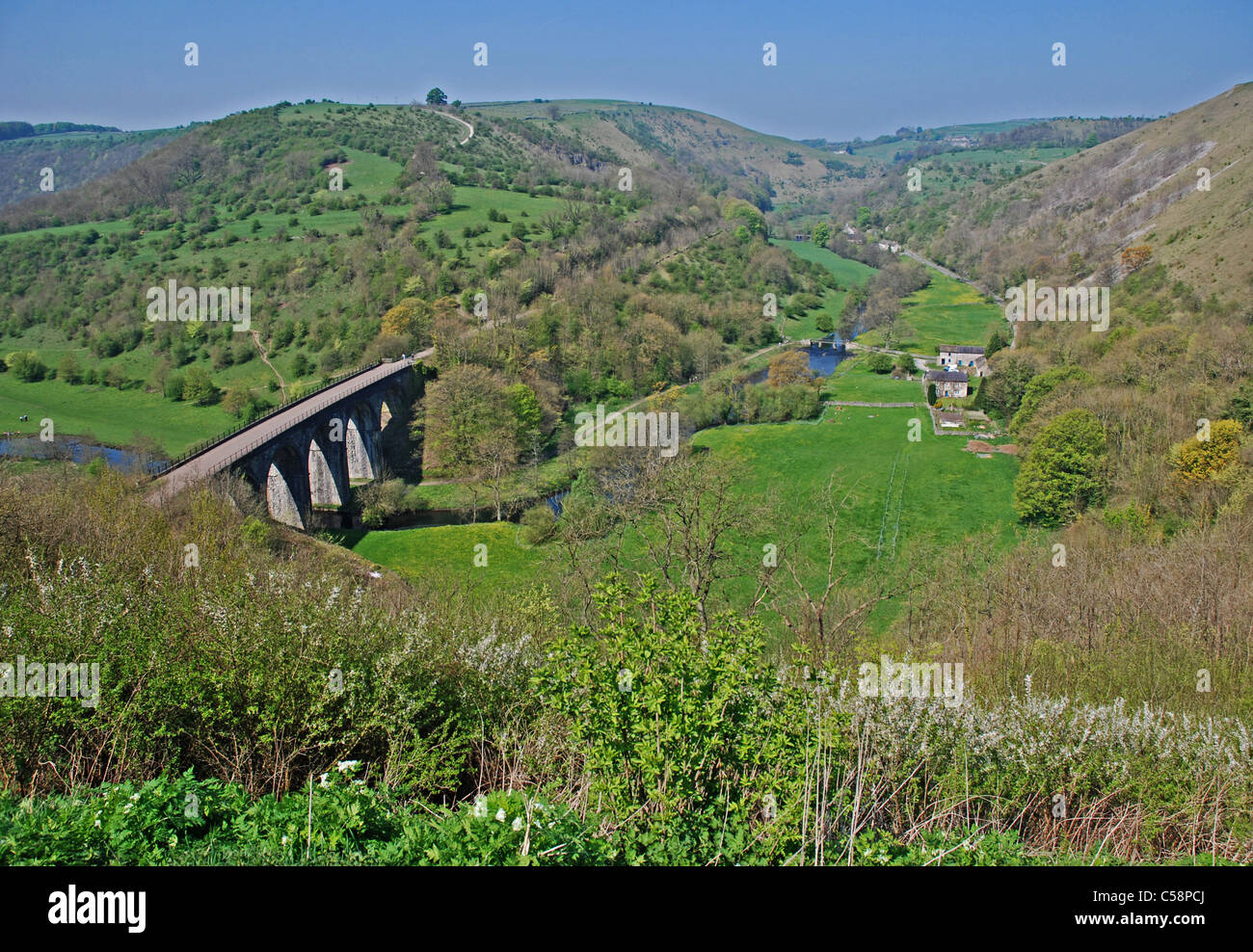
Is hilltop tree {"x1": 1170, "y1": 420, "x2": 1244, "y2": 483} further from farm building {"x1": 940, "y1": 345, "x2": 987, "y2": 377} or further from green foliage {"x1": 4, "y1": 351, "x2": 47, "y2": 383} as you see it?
green foliage {"x1": 4, "y1": 351, "x2": 47, "y2": 383}

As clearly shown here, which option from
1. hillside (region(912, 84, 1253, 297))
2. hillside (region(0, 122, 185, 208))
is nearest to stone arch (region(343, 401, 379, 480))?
hillside (region(912, 84, 1253, 297))

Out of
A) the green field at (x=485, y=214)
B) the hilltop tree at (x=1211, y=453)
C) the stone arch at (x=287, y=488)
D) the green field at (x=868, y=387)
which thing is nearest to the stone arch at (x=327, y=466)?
the stone arch at (x=287, y=488)

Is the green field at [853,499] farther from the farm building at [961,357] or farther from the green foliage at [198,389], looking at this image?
the green foliage at [198,389]

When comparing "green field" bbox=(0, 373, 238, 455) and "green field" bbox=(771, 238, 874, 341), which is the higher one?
"green field" bbox=(771, 238, 874, 341)
